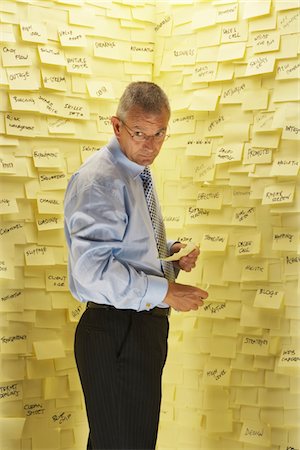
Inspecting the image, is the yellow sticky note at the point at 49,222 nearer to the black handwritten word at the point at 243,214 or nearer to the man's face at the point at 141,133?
the man's face at the point at 141,133

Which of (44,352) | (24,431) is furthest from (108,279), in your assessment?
(24,431)

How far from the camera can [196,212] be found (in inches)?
126

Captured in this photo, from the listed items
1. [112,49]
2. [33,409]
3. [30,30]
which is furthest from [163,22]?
[33,409]

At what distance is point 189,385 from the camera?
10.5 ft

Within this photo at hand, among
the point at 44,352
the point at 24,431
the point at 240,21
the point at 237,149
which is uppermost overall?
the point at 240,21

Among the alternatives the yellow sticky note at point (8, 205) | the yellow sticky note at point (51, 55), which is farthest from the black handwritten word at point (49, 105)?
the yellow sticky note at point (8, 205)

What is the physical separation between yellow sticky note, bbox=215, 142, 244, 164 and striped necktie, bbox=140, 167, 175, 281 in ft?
1.30

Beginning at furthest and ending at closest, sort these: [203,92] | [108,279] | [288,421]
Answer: [203,92]
[288,421]
[108,279]

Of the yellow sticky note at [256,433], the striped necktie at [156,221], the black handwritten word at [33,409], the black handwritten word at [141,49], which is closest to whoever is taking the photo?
the striped necktie at [156,221]

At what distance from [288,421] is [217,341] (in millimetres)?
415

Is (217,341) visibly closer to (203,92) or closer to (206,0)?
(203,92)

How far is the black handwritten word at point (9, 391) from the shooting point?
9.92 feet

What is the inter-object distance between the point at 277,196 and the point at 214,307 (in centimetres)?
53

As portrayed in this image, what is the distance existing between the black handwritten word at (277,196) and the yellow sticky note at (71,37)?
0.98 metres
